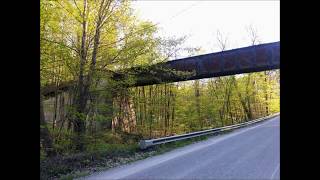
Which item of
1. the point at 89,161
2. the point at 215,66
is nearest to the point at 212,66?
the point at 215,66

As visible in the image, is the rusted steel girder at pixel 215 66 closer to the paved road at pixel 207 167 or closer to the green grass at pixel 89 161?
the green grass at pixel 89 161

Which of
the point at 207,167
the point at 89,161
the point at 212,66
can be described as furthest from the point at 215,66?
the point at 89,161

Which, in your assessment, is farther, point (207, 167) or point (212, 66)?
point (212, 66)

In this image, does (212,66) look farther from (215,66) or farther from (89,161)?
(89,161)

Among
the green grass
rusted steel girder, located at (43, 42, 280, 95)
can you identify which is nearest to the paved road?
the green grass

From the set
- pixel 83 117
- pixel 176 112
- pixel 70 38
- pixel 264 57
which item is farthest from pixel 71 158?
pixel 176 112

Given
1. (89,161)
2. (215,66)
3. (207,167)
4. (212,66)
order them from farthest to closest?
(212,66) → (215,66) → (89,161) → (207,167)

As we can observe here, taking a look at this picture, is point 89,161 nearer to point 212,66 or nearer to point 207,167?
point 207,167

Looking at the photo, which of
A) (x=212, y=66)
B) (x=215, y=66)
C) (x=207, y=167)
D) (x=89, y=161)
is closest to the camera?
(x=207, y=167)

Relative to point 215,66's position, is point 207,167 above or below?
below

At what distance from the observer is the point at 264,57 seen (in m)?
12.8

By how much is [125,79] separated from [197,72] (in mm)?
2959
